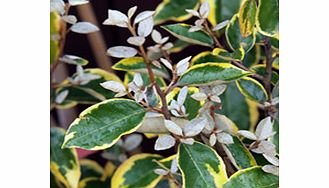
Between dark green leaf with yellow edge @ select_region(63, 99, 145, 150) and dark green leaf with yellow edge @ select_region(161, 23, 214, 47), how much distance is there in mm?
162

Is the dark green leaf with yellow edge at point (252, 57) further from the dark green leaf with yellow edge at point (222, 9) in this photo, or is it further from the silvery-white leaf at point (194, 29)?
Answer: the silvery-white leaf at point (194, 29)

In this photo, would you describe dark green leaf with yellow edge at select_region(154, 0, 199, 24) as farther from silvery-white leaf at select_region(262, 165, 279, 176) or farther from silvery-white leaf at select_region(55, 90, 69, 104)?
silvery-white leaf at select_region(262, 165, 279, 176)

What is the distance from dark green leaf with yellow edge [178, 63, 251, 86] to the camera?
0.64 meters

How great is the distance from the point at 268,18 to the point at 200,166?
7.6 inches

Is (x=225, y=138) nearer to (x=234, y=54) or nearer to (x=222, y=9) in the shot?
(x=234, y=54)

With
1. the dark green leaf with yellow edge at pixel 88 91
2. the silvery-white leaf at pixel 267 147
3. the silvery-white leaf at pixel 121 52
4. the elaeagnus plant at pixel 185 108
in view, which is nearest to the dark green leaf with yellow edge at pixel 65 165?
the elaeagnus plant at pixel 185 108

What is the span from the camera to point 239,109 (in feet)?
3.09

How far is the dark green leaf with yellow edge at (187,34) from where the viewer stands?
753mm

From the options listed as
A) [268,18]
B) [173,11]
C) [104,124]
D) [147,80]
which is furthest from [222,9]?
[104,124]

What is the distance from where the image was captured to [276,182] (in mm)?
614

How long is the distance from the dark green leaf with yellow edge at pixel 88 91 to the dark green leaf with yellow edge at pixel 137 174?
12 centimetres
